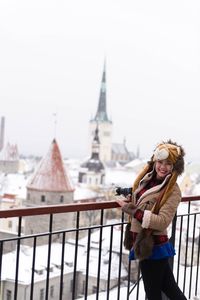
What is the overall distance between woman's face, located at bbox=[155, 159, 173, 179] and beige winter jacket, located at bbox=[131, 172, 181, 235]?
35 mm

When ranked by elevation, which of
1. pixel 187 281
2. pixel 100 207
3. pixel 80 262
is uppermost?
pixel 100 207

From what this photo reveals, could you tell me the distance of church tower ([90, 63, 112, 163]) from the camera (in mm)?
88625

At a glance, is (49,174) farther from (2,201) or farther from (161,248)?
(161,248)

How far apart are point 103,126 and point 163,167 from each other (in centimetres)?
9149

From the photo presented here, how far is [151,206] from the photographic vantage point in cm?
218

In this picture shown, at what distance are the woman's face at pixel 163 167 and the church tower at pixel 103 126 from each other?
280ft

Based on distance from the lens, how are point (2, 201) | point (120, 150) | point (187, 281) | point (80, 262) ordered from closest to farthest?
point (187, 281)
point (80, 262)
point (2, 201)
point (120, 150)

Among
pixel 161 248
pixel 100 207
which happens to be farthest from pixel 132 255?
pixel 100 207

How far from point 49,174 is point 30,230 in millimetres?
4590

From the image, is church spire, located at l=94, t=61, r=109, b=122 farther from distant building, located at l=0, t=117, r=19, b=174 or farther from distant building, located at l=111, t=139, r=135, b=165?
distant building, located at l=0, t=117, r=19, b=174

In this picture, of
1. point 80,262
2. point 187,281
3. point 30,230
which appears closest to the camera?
point 187,281

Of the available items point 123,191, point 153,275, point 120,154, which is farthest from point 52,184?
point 120,154

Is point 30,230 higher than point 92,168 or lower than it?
lower

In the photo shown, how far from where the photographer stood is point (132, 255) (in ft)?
7.61
